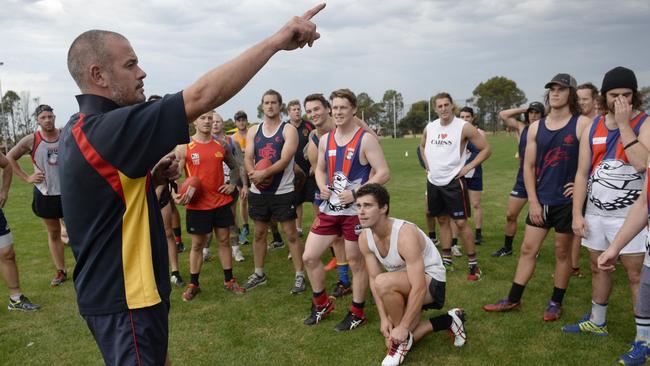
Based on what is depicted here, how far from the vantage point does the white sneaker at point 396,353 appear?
3.70 meters

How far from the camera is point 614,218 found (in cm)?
382

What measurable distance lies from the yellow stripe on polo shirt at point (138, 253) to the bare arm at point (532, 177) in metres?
3.87

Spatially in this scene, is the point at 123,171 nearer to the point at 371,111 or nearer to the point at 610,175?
the point at 610,175

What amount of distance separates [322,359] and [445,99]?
3.89 m

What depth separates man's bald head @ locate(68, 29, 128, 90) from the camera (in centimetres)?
185

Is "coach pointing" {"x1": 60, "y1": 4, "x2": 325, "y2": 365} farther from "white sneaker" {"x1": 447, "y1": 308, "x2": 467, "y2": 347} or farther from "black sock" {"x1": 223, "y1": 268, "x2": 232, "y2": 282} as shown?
"black sock" {"x1": 223, "y1": 268, "x2": 232, "y2": 282}

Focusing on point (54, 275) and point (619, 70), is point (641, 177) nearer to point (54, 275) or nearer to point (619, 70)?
point (619, 70)

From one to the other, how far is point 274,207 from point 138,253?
12.3ft

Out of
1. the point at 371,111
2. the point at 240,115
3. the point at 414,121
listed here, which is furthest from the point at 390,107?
the point at 240,115

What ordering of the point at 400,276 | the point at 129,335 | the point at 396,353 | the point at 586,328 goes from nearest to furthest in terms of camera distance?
the point at 129,335 → the point at 396,353 → the point at 400,276 → the point at 586,328

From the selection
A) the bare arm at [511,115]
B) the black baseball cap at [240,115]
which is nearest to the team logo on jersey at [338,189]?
the bare arm at [511,115]

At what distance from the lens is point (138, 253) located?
1.97 metres

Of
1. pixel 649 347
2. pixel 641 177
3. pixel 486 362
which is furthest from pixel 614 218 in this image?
pixel 486 362

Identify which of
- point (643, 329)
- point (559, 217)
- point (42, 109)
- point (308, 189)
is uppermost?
point (42, 109)
